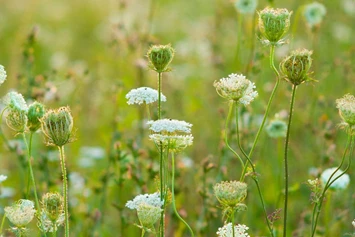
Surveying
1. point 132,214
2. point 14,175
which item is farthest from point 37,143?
point 132,214

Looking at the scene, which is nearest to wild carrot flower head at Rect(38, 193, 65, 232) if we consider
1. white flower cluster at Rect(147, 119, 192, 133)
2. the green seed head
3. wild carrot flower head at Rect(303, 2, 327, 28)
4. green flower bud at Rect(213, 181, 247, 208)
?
the green seed head

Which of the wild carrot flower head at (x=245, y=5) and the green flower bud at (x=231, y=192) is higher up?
the wild carrot flower head at (x=245, y=5)

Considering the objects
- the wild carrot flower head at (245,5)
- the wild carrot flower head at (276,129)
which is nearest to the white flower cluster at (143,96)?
the wild carrot flower head at (276,129)

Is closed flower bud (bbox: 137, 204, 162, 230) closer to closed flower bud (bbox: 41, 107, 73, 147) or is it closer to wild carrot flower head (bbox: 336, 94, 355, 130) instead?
closed flower bud (bbox: 41, 107, 73, 147)

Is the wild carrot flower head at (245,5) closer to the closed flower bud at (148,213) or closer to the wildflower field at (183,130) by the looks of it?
the wildflower field at (183,130)

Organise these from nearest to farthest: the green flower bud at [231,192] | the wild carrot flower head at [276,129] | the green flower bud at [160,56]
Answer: the green flower bud at [231,192] → the green flower bud at [160,56] → the wild carrot flower head at [276,129]

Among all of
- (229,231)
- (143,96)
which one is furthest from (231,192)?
(143,96)

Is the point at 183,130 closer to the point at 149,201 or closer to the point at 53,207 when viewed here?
the point at 149,201

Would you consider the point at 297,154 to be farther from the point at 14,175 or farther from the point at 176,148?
the point at 176,148
